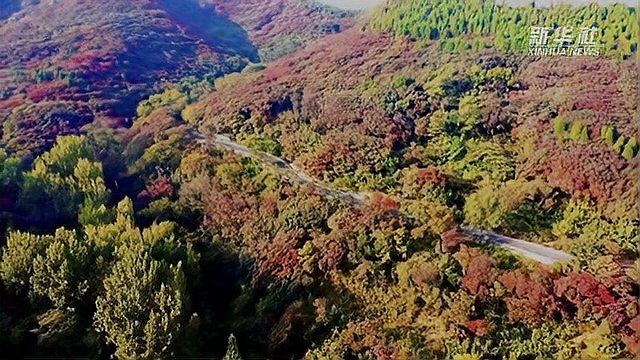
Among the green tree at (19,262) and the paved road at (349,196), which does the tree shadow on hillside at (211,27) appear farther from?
the green tree at (19,262)

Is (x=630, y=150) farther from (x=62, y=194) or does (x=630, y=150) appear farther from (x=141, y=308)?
(x=62, y=194)

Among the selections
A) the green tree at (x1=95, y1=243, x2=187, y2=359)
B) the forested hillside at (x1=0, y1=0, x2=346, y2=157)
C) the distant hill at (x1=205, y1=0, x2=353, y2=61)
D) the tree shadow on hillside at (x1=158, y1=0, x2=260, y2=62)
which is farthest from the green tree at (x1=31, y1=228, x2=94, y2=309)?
the tree shadow on hillside at (x1=158, y1=0, x2=260, y2=62)

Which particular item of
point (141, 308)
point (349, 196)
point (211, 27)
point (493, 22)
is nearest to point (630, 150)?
point (349, 196)

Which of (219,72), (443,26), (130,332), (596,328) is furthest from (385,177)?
(219,72)

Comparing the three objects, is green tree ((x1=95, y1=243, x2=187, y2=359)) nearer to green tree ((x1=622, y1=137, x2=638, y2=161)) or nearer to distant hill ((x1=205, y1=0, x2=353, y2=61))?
green tree ((x1=622, y1=137, x2=638, y2=161))

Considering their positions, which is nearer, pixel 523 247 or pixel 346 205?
pixel 523 247
